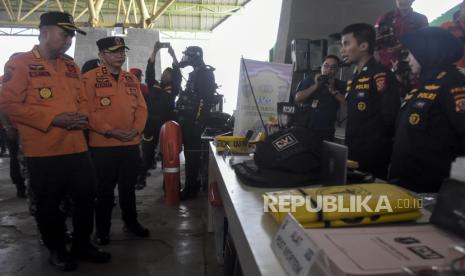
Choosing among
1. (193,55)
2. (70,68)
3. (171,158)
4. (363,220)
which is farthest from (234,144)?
(193,55)

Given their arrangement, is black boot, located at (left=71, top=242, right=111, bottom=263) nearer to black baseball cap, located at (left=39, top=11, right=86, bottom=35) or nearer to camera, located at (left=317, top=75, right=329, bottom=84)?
black baseball cap, located at (left=39, top=11, right=86, bottom=35)

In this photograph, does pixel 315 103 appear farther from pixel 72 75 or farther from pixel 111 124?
pixel 72 75

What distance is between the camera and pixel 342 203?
2.52 ft

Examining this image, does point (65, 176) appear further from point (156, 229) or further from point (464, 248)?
point (464, 248)

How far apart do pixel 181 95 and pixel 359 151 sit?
212 centimetres

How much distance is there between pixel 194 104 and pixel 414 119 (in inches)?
92.0

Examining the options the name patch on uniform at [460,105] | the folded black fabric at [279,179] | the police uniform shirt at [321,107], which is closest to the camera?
the folded black fabric at [279,179]

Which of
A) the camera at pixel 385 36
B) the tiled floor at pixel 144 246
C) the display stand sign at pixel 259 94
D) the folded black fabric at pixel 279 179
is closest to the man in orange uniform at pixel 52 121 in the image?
the tiled floor at pixel 144 246

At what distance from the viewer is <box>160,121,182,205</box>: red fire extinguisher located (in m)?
3.51

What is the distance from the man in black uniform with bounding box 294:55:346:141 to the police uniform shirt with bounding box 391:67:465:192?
3.95 ft

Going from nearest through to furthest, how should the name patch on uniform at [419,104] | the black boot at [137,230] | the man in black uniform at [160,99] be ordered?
the name patch on uniform at [419,104]
the black boot at [137,230]
the man in black uniform at [160,99]

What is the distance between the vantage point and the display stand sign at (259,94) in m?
2.16

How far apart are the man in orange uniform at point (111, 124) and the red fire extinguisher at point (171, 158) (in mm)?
891

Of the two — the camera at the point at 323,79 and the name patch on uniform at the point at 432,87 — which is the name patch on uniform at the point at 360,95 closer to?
the name patch on uniform at the point at 432,87
